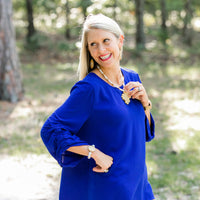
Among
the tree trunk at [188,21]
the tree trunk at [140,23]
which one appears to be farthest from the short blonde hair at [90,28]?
the tree trunk at [188,21]

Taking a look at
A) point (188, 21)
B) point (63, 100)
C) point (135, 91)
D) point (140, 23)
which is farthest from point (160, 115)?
point (188, 21)

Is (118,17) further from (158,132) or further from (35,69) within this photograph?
(158,132)

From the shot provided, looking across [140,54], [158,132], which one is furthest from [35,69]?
[158,132]

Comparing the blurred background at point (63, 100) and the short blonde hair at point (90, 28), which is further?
the blurred background at point (63, 100)

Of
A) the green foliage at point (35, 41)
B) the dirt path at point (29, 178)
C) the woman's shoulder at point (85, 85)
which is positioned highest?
the woman's shoulder at point (85, 85)

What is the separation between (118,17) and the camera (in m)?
16.8

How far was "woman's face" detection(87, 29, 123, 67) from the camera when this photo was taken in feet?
6.57

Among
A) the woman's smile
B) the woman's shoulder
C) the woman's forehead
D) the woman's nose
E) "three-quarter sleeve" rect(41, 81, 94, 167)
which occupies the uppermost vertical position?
the woman's forehead

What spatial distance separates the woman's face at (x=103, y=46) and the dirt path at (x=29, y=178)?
2647mm

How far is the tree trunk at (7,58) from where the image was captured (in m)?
8.52

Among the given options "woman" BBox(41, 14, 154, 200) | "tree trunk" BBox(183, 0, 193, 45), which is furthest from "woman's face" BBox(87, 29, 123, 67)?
"tree trunk" BBox(183, 0, 193, 45)

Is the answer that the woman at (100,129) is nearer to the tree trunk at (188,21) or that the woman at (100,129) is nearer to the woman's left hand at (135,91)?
the woman's left hand at (135,91)

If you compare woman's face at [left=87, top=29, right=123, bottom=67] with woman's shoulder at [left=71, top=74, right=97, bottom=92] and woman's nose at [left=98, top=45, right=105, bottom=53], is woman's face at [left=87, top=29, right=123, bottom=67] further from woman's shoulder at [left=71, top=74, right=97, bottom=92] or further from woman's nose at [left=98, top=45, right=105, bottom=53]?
woman's shoulder at [left=71, top=74, right=97, bottom=92]

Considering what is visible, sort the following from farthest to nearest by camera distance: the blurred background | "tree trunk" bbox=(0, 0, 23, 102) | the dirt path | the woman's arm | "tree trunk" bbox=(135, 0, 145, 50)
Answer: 1. "tree trunk" bbox=(135, 0, 145, 50)
2. "tree trunk" bbox=(0, 0, 23, 102)
3. the blurred background
4. the dirt path
5. the woman's arm
